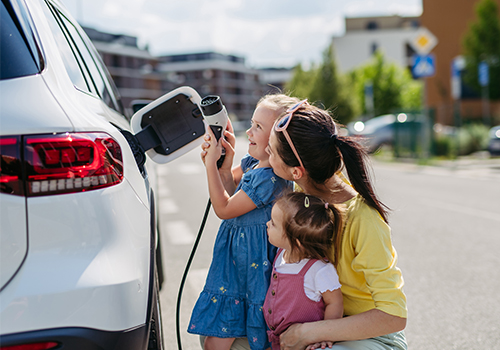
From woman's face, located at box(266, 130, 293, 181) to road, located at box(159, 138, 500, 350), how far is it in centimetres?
35

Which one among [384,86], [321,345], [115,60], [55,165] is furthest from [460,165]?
[115,60]

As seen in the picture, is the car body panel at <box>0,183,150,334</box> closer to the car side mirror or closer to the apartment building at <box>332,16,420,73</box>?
the car side mirror

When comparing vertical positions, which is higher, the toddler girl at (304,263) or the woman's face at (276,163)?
the woman's face at (276,163)

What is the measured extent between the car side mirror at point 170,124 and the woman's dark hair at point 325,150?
63cm

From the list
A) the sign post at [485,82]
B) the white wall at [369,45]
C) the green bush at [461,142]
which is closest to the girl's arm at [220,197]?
the green bush at [461,142]

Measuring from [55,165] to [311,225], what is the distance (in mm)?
910

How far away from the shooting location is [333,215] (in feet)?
6.19

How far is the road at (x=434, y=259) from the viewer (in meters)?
3.40

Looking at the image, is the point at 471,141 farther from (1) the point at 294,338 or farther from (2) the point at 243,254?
(1) the point at 294,338

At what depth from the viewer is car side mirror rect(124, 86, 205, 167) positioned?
7.60 ft

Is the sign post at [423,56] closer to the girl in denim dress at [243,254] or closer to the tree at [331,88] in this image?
the girl in denim dress at [243,254]

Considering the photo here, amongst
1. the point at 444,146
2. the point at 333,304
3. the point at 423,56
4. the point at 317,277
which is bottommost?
the point at 444,146

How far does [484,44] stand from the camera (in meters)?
26.9

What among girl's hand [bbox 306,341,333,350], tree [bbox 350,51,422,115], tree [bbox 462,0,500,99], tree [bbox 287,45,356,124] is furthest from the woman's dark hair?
tree [bbox 350,51,422,115]
